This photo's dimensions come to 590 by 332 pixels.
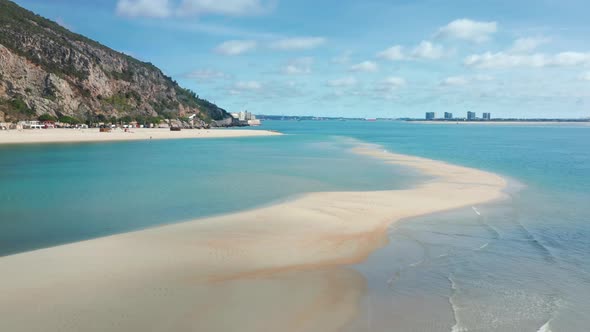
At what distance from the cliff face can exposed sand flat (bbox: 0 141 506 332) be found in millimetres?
88356

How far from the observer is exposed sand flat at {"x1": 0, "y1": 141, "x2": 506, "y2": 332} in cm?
818

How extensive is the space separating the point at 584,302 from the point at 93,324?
9.81 m

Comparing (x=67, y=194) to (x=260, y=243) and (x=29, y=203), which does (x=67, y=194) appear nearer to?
(x=29, y=203)

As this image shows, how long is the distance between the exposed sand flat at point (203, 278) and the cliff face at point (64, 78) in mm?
88356

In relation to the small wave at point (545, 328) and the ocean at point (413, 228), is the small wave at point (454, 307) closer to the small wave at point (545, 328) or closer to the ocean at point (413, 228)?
the ocean at point (413, 228)

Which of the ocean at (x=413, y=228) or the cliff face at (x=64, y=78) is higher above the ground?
the cliff face at (x=64, y=78)

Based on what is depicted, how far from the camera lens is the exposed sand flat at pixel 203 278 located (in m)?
8.18

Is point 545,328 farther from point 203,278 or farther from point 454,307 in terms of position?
point 203,278

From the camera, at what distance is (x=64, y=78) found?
105 m

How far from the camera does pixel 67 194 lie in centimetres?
2300

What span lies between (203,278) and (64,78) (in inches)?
4384

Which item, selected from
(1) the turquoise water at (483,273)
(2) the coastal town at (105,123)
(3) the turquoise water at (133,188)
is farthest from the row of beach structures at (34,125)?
(1) the turquoise water at (483,273)

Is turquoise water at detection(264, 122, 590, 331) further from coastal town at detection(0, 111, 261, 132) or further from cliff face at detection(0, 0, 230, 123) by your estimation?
cliff face at detection(0, 0, 230, 123)

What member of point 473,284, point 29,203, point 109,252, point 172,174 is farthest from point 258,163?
point 473,284
